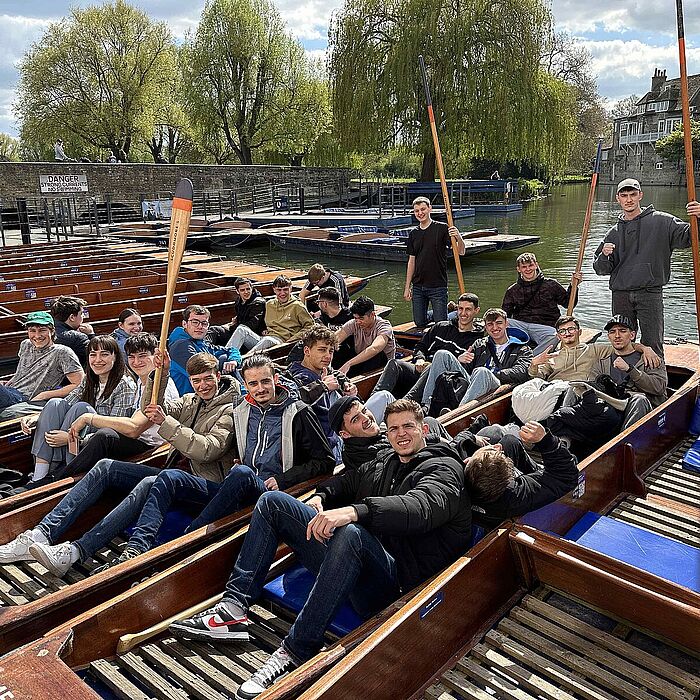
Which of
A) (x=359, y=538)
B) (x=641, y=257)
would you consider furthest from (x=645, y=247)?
(x=359, y=538)

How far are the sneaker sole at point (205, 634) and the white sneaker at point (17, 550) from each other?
3.05 feet

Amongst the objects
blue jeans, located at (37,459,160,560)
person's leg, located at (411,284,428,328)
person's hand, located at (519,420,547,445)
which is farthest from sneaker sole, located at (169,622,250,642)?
person's leg, located at (411,284,428,328)

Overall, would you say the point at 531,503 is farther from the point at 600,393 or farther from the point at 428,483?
the point at 600,393

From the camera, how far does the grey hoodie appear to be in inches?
177

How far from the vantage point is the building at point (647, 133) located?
52906 millimetres

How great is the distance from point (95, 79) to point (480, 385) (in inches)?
1041

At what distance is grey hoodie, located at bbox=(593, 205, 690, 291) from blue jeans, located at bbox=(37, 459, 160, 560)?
340cm

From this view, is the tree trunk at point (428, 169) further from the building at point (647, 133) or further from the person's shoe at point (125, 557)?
the building at point (647, 133)

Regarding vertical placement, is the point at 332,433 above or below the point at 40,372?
below

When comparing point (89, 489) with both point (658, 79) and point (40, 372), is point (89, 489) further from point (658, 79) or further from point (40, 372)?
point (658, 79)

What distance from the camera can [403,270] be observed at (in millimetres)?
13930

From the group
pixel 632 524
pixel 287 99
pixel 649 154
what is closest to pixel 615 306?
pixel 632 524

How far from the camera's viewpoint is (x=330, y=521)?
2.15 meters

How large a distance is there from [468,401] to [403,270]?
394 inches
